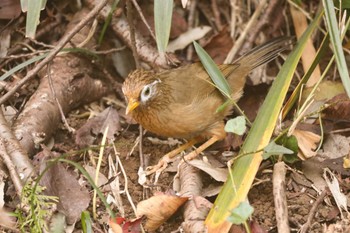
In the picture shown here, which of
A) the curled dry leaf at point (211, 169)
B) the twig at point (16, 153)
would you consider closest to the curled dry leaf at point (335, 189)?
the curled dry leaf at point (211, 169)

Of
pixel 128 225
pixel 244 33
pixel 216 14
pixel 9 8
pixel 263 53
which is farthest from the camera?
pixel 216 14

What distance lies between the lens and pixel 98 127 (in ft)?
17.3

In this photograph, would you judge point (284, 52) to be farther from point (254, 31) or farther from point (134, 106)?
point (134, 106)

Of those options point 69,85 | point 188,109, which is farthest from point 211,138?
point 69,85

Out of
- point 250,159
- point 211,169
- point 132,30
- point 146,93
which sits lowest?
point 211,169

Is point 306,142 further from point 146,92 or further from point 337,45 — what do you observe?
point 146,92

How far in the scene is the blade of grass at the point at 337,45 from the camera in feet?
13.1

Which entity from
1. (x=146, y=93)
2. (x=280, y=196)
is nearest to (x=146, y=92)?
(x=146, y=93)

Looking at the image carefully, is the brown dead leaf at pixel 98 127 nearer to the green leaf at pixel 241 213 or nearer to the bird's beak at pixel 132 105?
the bird's beak at pixel 132 105

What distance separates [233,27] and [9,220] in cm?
294

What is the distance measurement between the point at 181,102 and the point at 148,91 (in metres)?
0.31

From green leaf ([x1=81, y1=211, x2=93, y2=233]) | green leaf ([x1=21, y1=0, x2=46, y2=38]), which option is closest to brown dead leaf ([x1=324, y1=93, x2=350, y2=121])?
green leaf ([x1=81, y1=211, x2=93, y2=233])

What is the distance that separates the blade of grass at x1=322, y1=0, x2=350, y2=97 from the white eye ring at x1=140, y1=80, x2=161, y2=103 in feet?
4.46

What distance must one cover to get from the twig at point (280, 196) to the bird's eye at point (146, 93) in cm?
108
